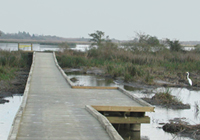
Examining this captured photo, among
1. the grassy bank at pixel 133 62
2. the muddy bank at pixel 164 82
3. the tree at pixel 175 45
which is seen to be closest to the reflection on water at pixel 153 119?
the muddy bank at pixel 164 82

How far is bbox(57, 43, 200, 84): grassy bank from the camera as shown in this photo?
20462mm

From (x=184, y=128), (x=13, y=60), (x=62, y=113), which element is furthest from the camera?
(x=13, y=60)

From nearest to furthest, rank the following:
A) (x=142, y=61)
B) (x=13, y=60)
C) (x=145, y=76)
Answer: (x=145, y=76) → (x=13, y=60) → (x=142, y=61)

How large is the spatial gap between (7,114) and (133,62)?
17110 mm

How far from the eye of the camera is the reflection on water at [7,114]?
8.39 meters

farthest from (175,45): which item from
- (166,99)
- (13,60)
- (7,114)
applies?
(7,114)

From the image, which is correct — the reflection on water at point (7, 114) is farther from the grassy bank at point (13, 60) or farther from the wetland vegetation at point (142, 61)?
the grassy bank at point (13, 60)

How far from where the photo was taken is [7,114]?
33.4 feet

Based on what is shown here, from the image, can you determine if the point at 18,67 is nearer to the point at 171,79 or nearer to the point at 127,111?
the point at 171,79

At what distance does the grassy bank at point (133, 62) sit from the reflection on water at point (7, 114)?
7672mm

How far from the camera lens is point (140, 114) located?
848 centimetres

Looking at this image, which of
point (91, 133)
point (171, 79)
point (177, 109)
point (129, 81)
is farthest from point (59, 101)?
point (171, 79)

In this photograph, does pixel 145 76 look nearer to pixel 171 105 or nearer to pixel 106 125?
pixel 171 105

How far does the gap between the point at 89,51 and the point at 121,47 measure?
3.02m
